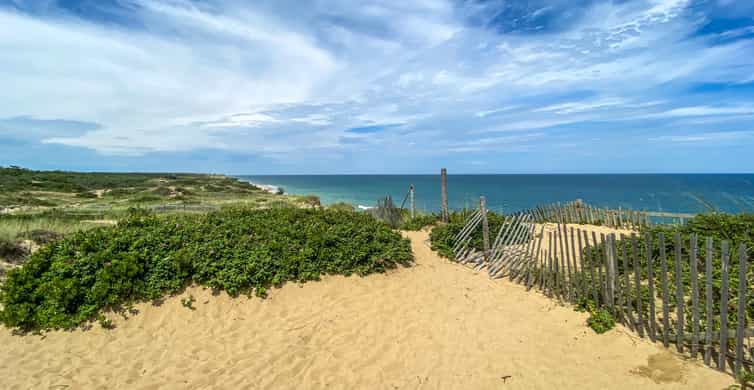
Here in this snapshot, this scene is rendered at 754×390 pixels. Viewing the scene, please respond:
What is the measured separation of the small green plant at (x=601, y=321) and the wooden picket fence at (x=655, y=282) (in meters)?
0.14

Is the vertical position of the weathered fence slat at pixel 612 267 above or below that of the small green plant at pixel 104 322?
above

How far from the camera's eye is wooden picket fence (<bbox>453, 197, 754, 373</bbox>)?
3941mm

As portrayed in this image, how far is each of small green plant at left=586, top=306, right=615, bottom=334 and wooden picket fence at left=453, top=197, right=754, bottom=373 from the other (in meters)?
0.14

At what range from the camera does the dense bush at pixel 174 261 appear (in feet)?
17.6

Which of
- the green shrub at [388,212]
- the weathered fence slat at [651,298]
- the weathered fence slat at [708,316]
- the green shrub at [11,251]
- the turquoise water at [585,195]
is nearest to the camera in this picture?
the weathered fence slat at [708,316]

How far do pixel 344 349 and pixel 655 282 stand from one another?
5896 millimetres

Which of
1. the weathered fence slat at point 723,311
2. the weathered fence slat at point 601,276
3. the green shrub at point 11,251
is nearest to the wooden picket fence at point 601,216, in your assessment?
→ the weathered fence slat at point 601,276

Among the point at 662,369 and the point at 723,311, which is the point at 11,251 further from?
the point at 723,311

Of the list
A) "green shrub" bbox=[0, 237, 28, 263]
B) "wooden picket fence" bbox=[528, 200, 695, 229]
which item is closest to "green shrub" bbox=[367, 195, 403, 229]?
"wooden picket fence" bbox=[528, 200, 695, 229]

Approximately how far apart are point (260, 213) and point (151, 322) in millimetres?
4588

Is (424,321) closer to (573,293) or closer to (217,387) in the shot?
(573,293)

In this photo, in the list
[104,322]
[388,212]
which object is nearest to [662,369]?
[104,322]

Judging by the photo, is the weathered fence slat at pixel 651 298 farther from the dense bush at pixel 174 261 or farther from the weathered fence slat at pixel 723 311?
the dense bush at pixel 174 261

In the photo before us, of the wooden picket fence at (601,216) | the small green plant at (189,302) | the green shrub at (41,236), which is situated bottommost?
the small green plant at (189,302)
